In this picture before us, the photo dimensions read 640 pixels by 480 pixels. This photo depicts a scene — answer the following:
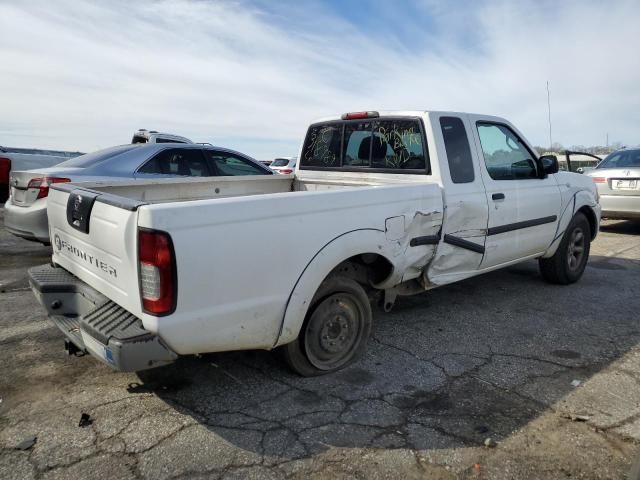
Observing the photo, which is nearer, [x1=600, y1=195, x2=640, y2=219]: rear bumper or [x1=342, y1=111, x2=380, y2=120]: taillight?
[x1=342, y1=111, x2=380, y2=120]: taillight

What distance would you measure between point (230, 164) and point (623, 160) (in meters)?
7.37

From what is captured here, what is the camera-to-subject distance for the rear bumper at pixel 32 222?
19.0 ft

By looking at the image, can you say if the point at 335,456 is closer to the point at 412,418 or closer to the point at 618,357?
the point at 412,418

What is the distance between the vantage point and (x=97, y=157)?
6.41m

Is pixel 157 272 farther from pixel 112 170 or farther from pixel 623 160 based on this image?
pixel 623 160

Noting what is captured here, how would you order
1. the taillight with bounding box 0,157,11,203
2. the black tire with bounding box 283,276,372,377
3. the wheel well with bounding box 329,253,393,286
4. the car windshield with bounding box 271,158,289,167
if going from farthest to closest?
the car windshield with bounding box 271,158,289,167, the taillight with bounding box 0,157,11,203, the wheel well with bounding box 329,253,393,286, the black tire with bounding box 283,276,372,377

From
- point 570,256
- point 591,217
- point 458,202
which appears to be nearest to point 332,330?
point 458,202

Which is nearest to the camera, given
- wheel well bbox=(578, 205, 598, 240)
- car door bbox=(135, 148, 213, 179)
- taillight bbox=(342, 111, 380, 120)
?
taillight bbox=(342, 111, 380, 120)

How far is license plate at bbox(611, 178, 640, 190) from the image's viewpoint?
849 cm

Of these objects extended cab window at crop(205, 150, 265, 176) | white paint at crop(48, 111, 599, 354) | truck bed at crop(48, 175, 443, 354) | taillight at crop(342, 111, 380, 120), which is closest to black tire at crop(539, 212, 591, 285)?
white paint at crop(48, 111, 599, 354)

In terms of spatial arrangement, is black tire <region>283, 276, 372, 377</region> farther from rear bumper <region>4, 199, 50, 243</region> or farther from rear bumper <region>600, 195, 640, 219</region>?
rear bumper <region>600, 195, 640, 219</region>

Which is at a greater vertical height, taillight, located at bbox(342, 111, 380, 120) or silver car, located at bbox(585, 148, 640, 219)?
taillight, located at bbox(342, 111, 380, 120)

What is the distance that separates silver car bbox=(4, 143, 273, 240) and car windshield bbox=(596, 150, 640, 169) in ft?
21.8

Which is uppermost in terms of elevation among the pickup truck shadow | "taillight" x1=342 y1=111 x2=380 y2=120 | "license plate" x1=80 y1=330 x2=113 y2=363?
"taillight" x1=342 y1=111 x2=380 y2=120
